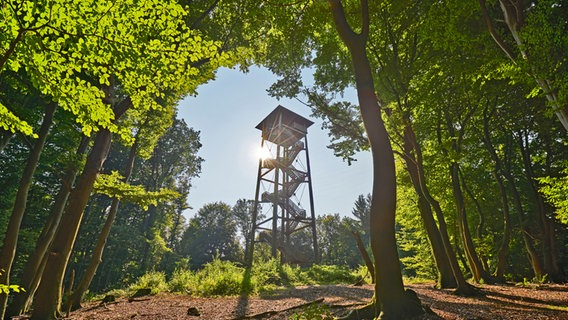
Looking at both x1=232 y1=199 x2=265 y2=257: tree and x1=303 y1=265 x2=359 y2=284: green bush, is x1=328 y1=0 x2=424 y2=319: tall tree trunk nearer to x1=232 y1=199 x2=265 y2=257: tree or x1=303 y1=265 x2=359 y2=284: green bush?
x1=303 y1=265 x2=359 y2=284: green bush

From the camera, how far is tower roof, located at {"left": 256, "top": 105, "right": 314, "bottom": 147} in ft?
70.7

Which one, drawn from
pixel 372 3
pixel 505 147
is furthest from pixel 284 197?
pixel 372 3

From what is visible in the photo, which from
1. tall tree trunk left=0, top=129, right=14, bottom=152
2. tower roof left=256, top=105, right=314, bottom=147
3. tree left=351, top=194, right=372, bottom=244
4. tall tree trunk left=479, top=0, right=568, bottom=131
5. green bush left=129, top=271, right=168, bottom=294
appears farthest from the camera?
tree left=351, top=194, right=372, bottom=244

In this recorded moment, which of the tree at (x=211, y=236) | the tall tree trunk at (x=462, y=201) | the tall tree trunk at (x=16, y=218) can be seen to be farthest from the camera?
the tree at (x=211, y=236)

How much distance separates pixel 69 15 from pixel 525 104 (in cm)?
1609

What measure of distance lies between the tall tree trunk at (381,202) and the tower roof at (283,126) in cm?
1555

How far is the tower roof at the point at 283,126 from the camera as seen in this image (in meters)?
21.5

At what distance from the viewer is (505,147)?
15.0 metres

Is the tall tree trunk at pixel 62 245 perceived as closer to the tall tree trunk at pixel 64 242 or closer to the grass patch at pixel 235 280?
the tall tree trunk at pixel 64 242

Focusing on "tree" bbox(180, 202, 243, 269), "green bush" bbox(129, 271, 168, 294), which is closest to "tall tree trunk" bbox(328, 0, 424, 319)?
"green bush" bbox(129, 271, 168, 294)

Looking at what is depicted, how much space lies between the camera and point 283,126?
21.6m

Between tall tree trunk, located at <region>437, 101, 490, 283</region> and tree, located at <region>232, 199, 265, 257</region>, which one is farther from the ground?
tree, located at <region>232, 199, 265, 257</region>

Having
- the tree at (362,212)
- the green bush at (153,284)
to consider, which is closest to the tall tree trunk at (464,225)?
the green bush at (153,284)

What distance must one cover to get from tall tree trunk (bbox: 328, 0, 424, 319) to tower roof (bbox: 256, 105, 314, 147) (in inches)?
612
